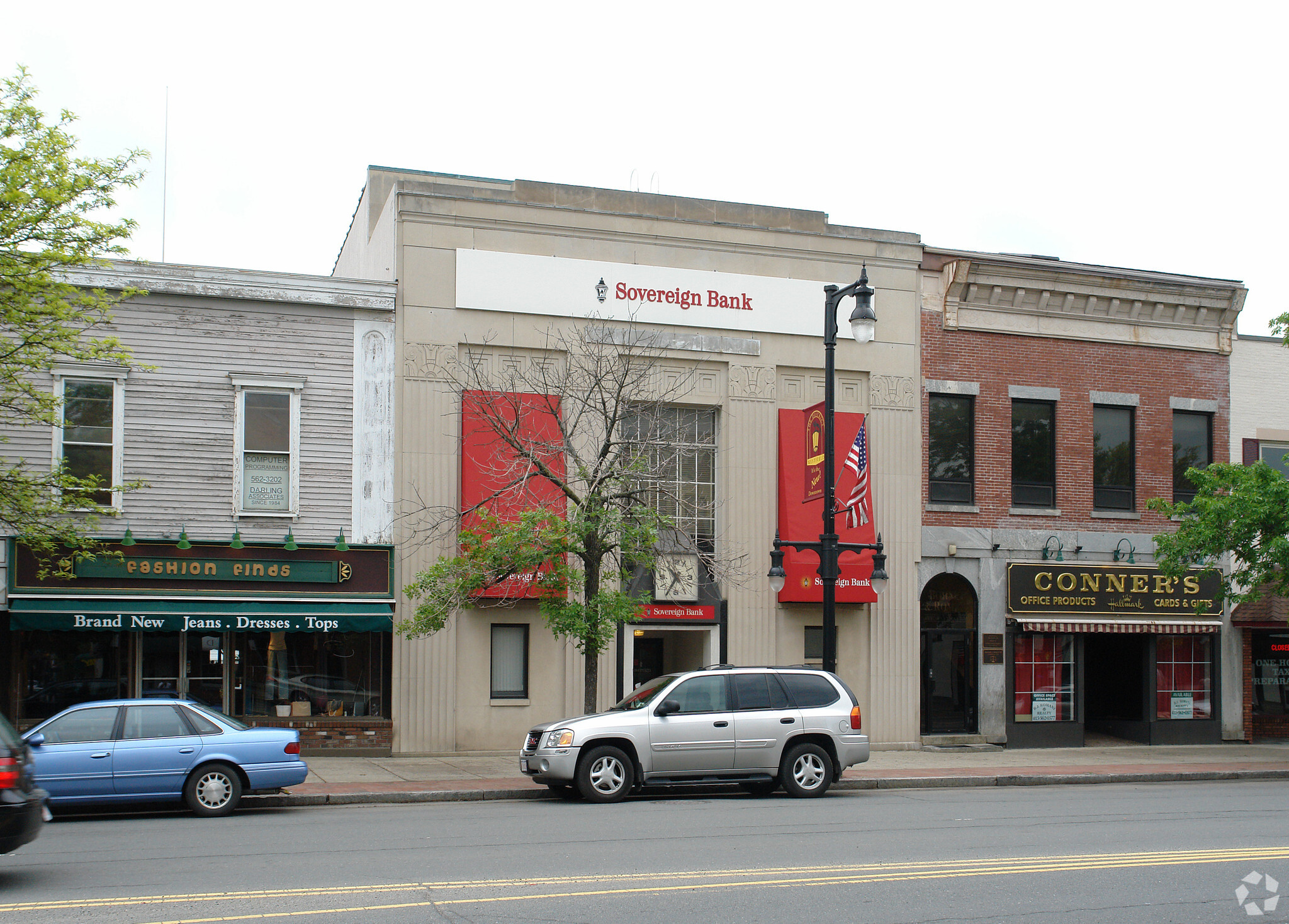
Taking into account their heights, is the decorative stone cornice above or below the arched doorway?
above

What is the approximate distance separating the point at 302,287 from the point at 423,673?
22.4 ft

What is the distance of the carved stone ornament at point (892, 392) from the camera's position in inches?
925

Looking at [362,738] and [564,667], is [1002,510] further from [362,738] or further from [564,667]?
[362,738]

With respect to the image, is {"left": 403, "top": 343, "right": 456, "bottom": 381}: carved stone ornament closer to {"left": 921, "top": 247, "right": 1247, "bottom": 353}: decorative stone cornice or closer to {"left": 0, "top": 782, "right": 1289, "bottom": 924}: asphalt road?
{"left": 0, "top": 782, "right": 1289, "bottom": 924}: asphalt road

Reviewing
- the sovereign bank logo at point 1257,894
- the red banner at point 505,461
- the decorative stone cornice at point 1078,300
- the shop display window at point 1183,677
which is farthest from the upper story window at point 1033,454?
the sovereign bank logo at point 1257,894

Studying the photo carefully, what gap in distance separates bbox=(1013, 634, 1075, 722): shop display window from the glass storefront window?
444cm

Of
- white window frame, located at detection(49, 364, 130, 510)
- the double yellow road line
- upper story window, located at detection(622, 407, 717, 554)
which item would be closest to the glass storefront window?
upper story window, located at detection(622, 407, 717, 554)

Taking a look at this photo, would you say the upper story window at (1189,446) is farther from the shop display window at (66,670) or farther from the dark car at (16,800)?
the dark car at (16,800)

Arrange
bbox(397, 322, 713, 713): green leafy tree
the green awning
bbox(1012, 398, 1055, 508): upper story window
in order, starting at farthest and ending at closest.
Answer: bbox(1012, 398, 1055, 508): upper story window < the green awning < bbox(397, 322, 713, 713): green leafy tree

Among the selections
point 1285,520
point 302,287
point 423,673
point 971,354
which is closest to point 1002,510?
point 971,354

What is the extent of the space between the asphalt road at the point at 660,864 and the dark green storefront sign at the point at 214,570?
5538 mm

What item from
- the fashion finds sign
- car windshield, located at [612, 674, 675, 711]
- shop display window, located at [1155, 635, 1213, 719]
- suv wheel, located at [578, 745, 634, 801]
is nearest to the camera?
suv wheel, located at [578, 745, 634, 801]

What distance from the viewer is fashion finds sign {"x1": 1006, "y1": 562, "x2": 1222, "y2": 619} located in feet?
78.0

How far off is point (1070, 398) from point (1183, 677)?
6258 millimetres
